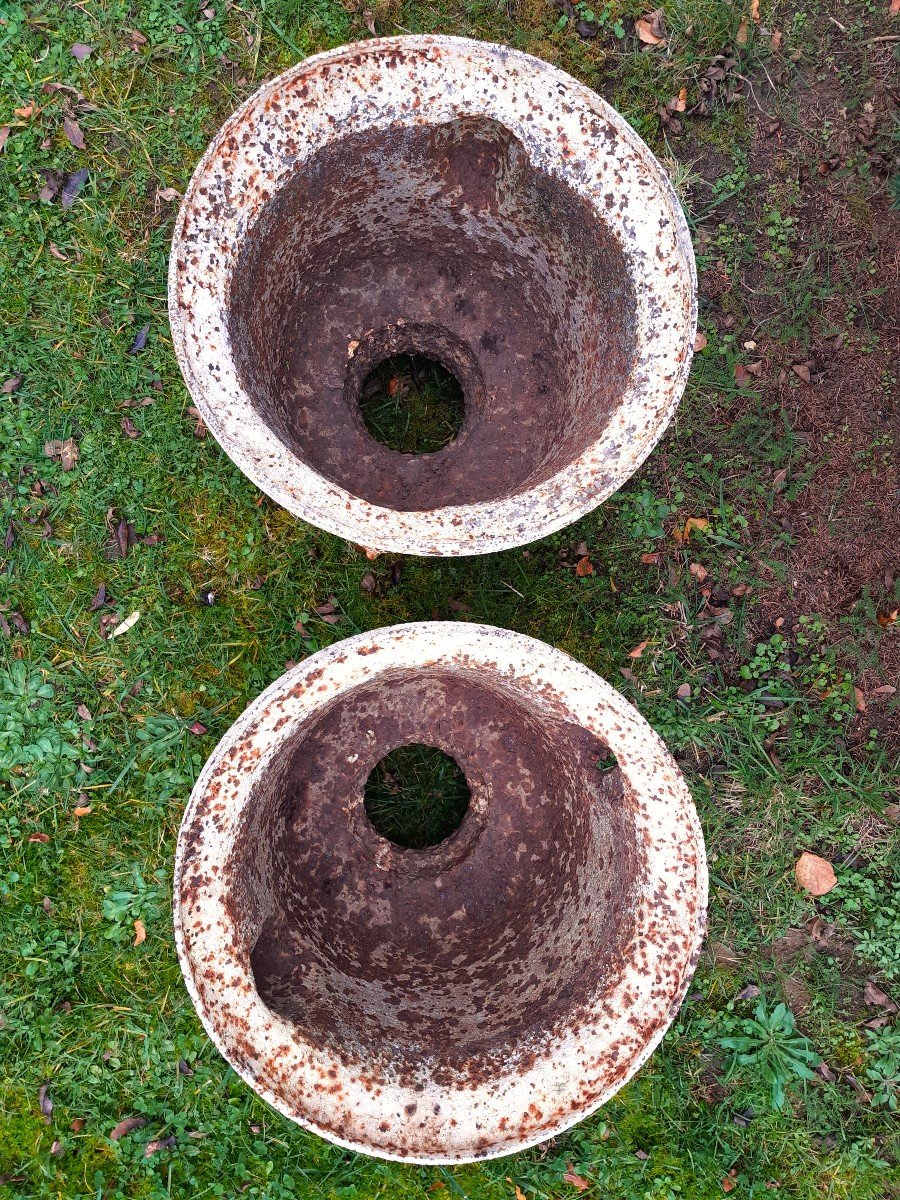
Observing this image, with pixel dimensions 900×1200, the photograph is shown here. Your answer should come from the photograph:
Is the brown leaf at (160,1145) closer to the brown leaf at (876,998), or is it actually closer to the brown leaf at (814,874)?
the brown leaf at (814,874)

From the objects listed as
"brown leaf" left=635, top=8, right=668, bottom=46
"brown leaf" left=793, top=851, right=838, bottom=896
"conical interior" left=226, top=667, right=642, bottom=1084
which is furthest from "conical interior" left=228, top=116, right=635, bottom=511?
Result: "brown leaf" left=793, top=851, right=838, bottom=896

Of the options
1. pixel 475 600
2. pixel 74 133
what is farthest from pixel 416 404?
pixel 74 133

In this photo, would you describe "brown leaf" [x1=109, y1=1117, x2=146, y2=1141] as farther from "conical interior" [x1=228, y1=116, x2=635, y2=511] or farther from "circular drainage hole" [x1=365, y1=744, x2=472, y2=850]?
"conical interior" [x1=228, y1=116, x2=635, y2=511]

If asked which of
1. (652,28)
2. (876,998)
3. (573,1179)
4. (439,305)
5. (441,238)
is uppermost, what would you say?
(652,28)

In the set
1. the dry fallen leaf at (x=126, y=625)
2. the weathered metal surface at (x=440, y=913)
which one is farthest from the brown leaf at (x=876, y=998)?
the dry fallen leaf at (x=126, y=625)

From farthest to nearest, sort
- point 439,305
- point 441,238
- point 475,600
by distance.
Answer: point 475,600
point 439,305
point 441,238

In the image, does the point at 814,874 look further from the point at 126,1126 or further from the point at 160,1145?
the point at 126,1126
